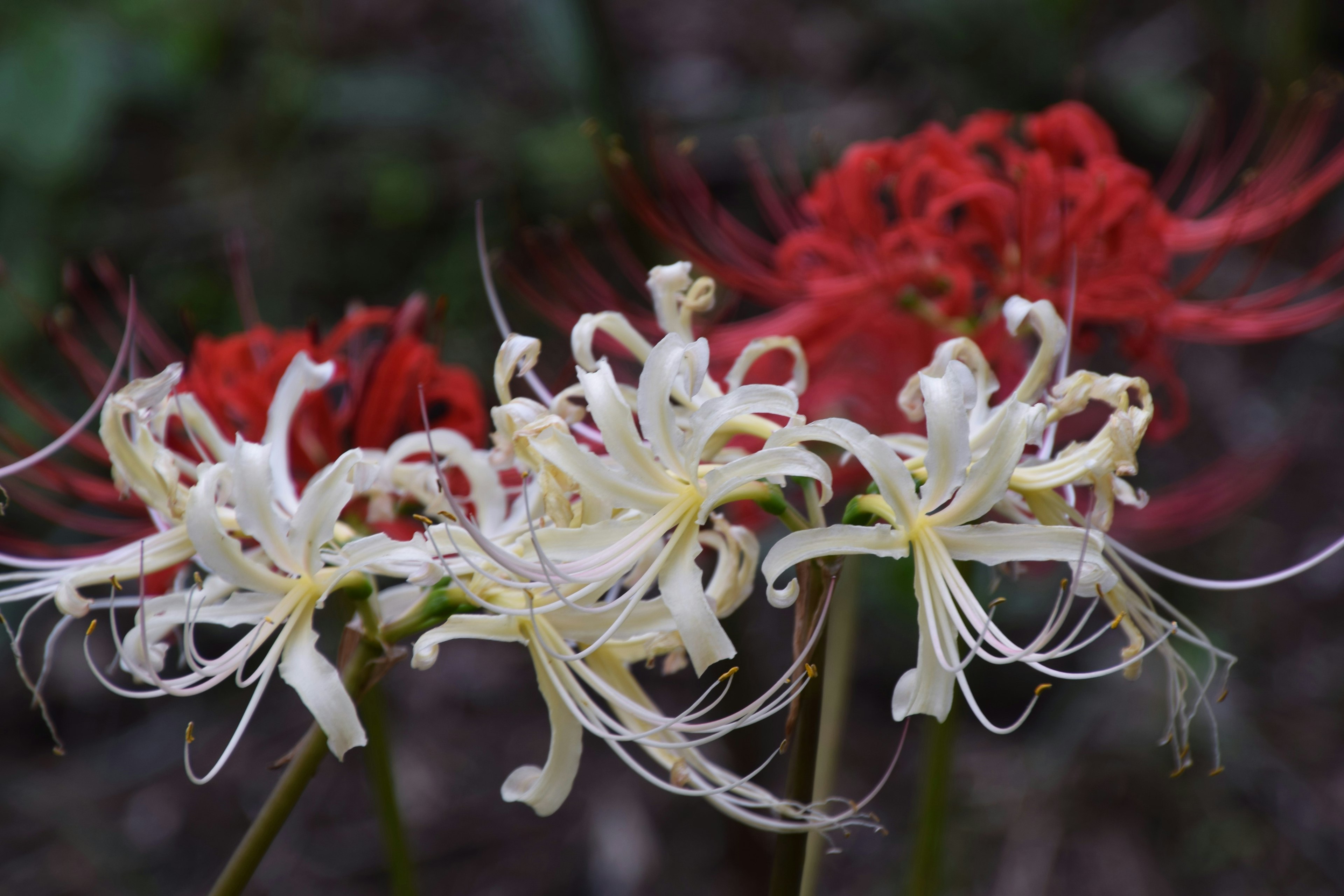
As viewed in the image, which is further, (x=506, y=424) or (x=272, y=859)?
(x=272, y=859)

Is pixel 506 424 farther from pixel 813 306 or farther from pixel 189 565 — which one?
pixel 813 306

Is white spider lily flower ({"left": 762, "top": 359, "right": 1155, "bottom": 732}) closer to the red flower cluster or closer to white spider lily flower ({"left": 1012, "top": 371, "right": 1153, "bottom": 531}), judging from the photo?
white spider lily flower ({"left": 1012, "top": 371, "right": 1153, "bottom": 531})

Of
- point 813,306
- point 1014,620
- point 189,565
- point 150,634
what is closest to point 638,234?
point 813,306

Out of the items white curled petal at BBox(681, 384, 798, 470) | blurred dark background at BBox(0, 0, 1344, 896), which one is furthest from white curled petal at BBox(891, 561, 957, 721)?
blurred dark background at BBox(0, 0, 1344, 896)

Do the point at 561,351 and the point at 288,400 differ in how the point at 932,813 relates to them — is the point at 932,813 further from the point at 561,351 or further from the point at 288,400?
the point at 561,351

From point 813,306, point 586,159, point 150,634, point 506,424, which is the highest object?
point 586,159

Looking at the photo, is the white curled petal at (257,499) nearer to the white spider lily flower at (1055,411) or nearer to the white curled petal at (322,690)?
the white curled petal at (322,690)

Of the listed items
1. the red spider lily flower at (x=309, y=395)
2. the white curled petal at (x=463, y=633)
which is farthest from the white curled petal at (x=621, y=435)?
the red spider lily flower at (x=309, y=395)
